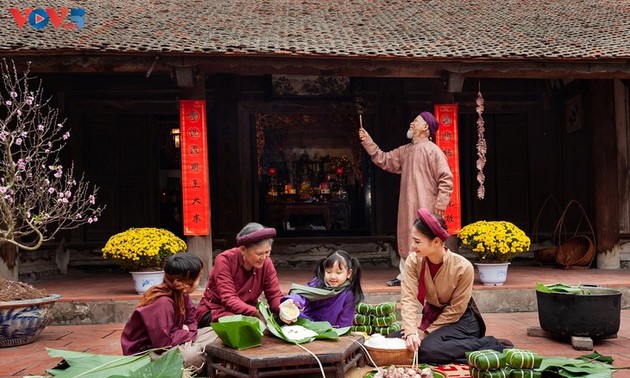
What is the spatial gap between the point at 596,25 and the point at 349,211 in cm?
486

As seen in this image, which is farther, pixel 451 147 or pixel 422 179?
pixel 451 147

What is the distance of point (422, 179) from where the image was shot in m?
6.55

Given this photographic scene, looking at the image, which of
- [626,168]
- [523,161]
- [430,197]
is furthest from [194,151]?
[626,168]

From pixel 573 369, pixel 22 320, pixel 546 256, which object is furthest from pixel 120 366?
pixel 546 256

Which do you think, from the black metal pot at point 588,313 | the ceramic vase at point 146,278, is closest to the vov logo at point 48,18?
the ceramic vase at point 146,278

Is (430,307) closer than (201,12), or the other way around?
(430,307)

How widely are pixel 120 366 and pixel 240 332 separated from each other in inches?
28.2

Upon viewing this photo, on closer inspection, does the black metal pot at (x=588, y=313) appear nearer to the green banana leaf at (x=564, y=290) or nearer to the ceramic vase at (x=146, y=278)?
the green banana leaf at (x=564, y=290)

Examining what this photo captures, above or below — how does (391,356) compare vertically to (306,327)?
below

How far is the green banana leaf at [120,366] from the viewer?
3.07m

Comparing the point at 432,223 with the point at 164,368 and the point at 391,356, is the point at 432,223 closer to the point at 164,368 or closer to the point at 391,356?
the point at 391,356

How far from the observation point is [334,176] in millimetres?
10312

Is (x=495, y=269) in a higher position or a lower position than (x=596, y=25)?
lower

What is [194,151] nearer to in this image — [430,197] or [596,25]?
[430,197]
